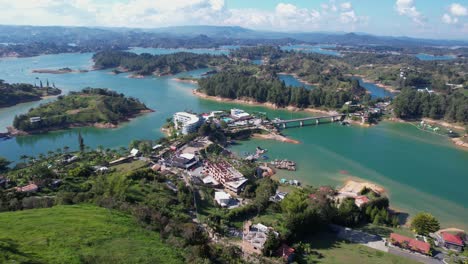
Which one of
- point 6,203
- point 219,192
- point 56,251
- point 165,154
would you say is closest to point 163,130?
point 165,154

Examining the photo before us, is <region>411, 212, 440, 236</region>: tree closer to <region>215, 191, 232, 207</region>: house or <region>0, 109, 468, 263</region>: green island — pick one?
<region>0, 109, 468, 263</region>: green island

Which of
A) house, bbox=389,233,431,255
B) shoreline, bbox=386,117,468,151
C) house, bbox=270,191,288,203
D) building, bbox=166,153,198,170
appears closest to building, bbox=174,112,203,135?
building, bbox=166,153,198,170

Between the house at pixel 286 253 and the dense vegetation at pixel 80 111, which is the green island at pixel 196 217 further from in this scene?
the dense vegetation at pixel 80 111

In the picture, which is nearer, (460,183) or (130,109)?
(460,183)

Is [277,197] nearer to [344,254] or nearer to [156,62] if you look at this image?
[344,254]

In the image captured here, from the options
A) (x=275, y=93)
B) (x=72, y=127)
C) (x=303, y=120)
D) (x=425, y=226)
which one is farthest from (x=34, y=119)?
(x=425, y=226)

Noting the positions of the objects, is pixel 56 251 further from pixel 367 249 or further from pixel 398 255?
pixel 398 255
